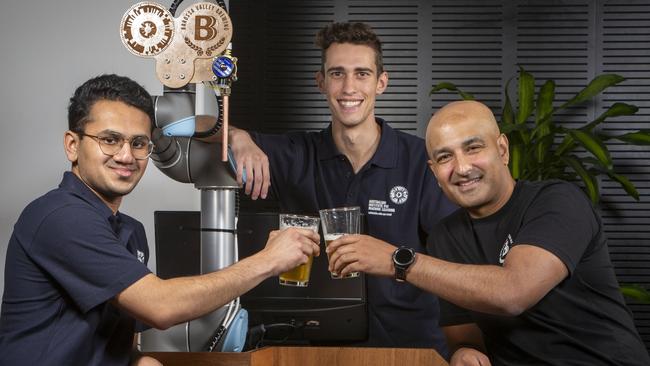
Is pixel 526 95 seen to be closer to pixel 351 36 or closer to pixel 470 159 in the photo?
pixel 351 36

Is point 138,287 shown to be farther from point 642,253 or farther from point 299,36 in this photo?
point 642,253

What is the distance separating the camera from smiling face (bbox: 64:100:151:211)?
196 cm

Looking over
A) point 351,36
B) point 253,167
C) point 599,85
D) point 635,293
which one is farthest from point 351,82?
point 635,293

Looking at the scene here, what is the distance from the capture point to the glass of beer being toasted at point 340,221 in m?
A: 1.99

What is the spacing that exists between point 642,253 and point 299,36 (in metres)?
2.16

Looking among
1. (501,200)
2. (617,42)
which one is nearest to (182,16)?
(501,200)

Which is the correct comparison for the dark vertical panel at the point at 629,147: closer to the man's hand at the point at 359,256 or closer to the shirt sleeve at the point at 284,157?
the shirt sleeve at the point at 284,157

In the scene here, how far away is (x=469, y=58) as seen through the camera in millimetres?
4434

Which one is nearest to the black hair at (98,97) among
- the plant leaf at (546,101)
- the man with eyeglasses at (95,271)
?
the man with eyeglasses at (95,271)

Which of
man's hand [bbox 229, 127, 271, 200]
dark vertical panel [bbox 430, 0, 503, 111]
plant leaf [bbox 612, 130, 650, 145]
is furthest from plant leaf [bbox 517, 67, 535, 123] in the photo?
man's hand [bbox 229, 127, 271, 200]

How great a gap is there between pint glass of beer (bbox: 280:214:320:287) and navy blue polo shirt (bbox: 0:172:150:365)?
37 cm

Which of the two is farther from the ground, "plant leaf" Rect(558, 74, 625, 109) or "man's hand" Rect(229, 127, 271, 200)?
"plant leaf" Rect(558, 74, 625, 109)

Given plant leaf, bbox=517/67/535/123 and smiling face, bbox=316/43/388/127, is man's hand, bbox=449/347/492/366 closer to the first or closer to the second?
smiling face, bbox=316/43/388/127

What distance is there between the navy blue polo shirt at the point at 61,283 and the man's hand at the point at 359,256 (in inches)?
17.8
